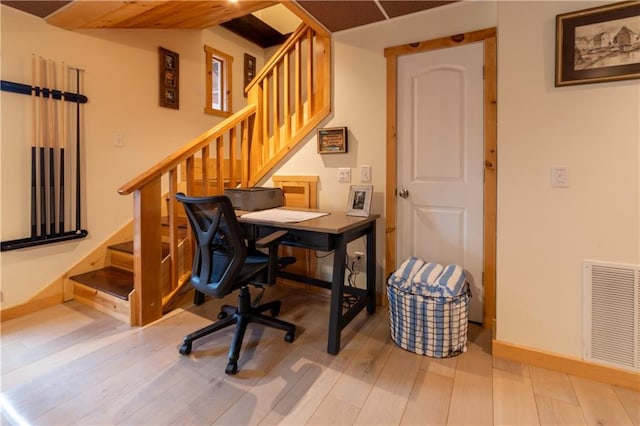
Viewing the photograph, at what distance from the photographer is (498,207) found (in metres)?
1.91

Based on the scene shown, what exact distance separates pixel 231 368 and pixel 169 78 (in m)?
3.00

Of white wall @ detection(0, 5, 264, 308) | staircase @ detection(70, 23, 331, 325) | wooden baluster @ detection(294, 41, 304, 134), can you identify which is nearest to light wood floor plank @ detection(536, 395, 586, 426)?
staircase @ detection(70, 23, 331, 325)

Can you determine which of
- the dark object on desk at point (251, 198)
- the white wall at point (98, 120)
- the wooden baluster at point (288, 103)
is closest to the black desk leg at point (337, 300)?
the dark object on desk at point (251, 198)

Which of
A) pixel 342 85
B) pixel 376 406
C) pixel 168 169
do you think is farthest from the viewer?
pixel 342 85

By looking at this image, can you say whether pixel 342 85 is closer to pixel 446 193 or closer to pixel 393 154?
pixel 393 154

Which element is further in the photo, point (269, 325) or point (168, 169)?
point (168, 169)

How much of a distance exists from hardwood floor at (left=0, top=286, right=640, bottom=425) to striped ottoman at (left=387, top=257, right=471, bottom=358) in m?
0.07

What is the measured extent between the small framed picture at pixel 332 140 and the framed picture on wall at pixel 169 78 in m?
1.78

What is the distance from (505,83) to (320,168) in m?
1.49

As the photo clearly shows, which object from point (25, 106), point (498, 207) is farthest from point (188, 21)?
point (498, 207)

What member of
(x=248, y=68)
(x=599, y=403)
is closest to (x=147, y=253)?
(x=599, y=403)

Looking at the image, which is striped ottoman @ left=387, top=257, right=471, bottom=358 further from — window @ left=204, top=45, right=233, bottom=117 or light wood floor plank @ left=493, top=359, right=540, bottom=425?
window @ left=204, top=45, right=233, bottom=117

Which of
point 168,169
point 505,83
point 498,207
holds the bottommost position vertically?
point 498,207

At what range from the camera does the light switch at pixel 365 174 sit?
2.65 metres
